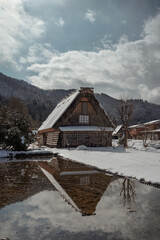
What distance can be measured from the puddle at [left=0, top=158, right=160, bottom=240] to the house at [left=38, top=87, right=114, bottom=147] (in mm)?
17143

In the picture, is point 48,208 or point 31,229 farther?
point 48,208

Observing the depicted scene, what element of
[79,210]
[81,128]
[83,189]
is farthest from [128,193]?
[81,128]

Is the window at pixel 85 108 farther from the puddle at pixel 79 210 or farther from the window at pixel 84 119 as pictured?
the puddle at pixel 79 210

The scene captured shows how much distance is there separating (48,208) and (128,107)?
21.6 meters

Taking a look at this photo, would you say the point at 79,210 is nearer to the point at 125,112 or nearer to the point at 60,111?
the point at 125,112

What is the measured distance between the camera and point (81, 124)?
1046 inches

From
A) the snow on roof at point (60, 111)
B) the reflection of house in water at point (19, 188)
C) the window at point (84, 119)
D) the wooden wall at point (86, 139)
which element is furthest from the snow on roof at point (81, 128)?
the reflection of house in water at point (19, 188)

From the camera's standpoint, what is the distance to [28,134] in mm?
21312

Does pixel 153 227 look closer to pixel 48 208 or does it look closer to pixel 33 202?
pixel 48 208

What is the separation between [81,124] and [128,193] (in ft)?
67.9

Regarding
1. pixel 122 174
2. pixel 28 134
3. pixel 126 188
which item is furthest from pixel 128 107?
pixel 126 188

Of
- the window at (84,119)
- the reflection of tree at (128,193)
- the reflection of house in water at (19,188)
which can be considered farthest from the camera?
the window at (84,119)

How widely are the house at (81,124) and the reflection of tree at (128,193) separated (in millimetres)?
17002

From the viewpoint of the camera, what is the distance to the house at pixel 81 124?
2481 centimetres
